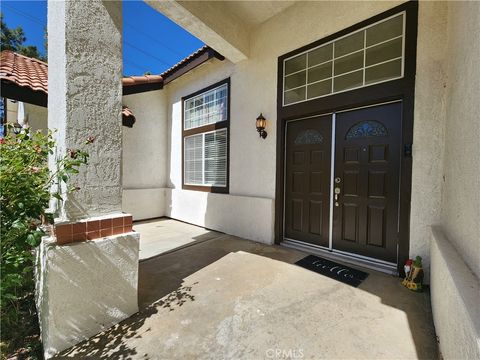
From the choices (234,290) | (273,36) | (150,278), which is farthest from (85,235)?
(273,36)

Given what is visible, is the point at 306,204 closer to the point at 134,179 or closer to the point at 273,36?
the point at 273,36

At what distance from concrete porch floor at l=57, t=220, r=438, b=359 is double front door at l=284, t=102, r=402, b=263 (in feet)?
2.20

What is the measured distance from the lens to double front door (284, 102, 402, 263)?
319 cm

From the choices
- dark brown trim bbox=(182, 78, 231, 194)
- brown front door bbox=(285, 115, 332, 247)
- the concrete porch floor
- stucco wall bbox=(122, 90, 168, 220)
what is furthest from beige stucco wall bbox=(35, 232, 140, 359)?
stucco wall bbox=(122, 90, 168, 220)

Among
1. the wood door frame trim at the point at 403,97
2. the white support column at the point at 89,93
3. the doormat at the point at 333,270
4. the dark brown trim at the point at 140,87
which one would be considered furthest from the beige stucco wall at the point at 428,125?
the dark brown trim at the point at 140,87

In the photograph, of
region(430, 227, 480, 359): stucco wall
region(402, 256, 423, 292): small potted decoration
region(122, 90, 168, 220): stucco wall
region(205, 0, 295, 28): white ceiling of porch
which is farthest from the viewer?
region(122, 90, 168, 220): stucco wall

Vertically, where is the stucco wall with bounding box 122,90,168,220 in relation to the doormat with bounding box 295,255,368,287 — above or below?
above

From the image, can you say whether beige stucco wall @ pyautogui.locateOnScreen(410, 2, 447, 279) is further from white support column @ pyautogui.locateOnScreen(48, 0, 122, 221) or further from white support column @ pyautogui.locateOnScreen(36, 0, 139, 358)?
white support column @ pyautogui.locateOnScreen(48, 0, 122, 221)

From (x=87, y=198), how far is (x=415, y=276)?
3722 millimetres

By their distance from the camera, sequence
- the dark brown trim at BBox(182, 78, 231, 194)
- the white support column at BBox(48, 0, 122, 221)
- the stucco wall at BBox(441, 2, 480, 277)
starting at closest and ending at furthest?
the stucco wall at BBox(441, 2, 480, 277), the white support column at BBox(48, 0, 122, 221), the dark brown trim at BBox(182, 78, 231, 194)

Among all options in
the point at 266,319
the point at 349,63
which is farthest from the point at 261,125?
the point at 266,319

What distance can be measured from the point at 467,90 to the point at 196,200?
17.6ft

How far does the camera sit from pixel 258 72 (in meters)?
4.60

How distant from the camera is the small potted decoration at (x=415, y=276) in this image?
8.56 feet
